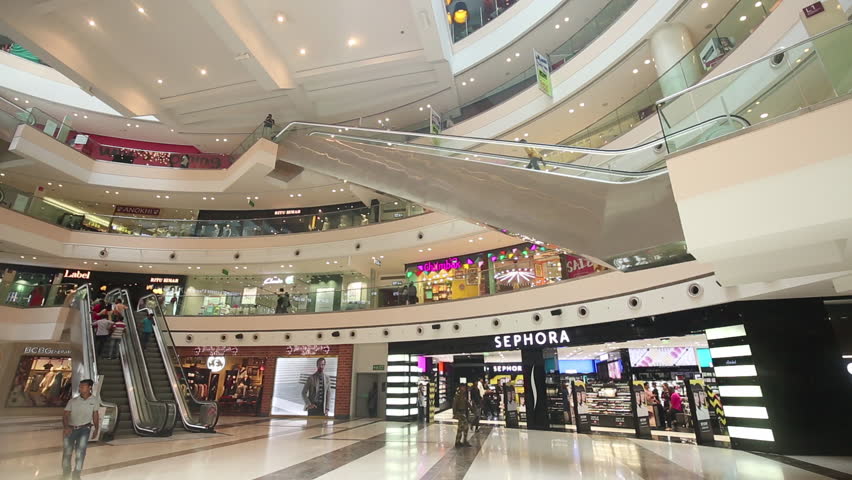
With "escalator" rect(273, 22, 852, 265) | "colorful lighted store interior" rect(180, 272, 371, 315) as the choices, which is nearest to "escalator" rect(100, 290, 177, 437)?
"colorful lighted store interior" rect(180, 272, 371, 315)

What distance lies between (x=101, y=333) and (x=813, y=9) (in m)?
14.4

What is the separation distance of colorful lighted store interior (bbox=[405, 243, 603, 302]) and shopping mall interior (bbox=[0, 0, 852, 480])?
10 centimetres

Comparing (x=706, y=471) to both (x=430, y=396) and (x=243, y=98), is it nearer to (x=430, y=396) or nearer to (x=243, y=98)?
(x=430, y=396)

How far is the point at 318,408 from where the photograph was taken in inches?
577

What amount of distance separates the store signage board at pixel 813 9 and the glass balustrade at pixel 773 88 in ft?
7.42

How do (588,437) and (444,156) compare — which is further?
(588,437)

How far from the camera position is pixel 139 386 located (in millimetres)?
9211

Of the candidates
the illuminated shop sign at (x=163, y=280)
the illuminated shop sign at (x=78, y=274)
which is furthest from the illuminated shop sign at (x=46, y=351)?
the illuminated shop sign at (x=163, y=280)

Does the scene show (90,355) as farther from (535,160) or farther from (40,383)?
(535,160)

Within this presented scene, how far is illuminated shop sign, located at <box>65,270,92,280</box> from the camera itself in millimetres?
18198

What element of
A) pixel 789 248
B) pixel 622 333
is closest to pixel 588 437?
pixel 622 333

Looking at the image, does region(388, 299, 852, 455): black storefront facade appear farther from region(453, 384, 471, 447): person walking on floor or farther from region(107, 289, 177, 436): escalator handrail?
region(107, 289, 177, 436): escalator handrail

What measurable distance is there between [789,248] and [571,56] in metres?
11.1

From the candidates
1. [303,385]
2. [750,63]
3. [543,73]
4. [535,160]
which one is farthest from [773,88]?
A: [303,385]
